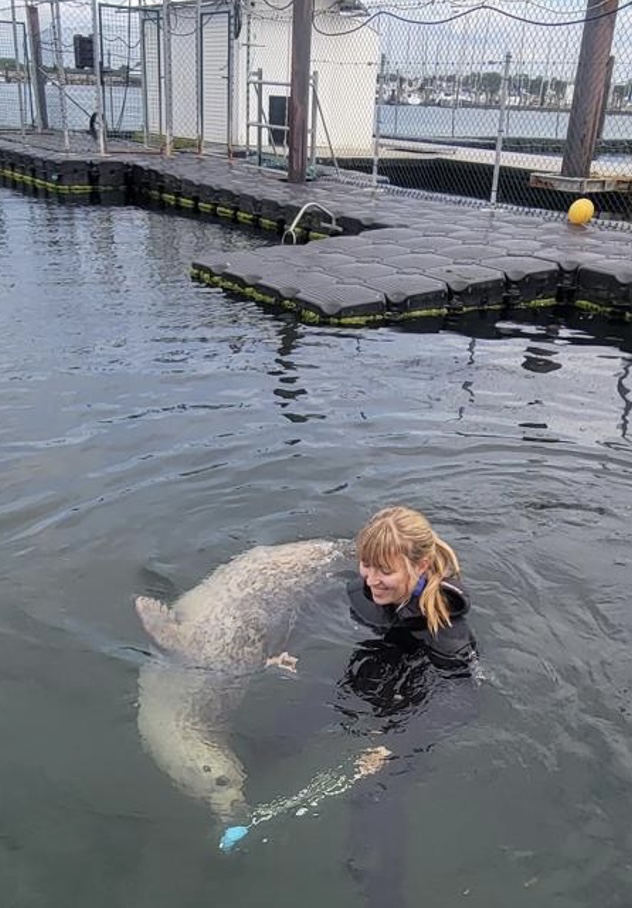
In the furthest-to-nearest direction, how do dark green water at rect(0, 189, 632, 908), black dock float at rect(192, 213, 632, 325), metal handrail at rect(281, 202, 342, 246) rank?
metal handrail at rect(281, 202, 342, 246), black dock float at rect(192, 213, 632, 325), dark green water at rect(0, 189, 632, 908)

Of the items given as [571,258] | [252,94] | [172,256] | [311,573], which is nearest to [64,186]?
[252,94]

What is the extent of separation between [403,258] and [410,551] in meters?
7.05

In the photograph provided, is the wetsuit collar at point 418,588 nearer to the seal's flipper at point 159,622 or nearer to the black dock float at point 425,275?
the seal's flipper at point 159,622

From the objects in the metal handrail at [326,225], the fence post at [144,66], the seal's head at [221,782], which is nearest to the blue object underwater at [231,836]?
the seal's head at [221,782]

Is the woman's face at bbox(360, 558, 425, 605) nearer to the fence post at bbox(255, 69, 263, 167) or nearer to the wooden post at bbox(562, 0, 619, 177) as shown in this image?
the wooden post at bbox(562, 0, 619, 177)

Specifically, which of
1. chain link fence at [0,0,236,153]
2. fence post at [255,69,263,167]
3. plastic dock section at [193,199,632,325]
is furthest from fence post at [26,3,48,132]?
plastic dock section at [193,199,632,325]

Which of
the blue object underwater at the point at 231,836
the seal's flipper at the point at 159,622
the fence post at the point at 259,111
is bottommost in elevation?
the blue object underwater at the point at 231,836

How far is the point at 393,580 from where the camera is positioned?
3.46 m

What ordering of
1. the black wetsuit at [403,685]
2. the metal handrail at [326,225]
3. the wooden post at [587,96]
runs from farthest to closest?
1. the wooden post at [587,96]
2. the metal handrail at [326,225]
3. the black wetsuit at [403,685]

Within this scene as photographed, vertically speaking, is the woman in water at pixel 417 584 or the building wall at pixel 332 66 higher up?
the building wall at pixel 332 66

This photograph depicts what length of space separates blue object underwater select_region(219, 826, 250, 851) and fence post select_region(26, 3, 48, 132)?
2082 centimetres

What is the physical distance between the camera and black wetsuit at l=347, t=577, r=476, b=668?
3549 millimetres

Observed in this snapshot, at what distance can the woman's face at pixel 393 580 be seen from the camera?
136 inches

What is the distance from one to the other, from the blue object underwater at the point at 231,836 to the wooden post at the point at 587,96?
12478 mm
